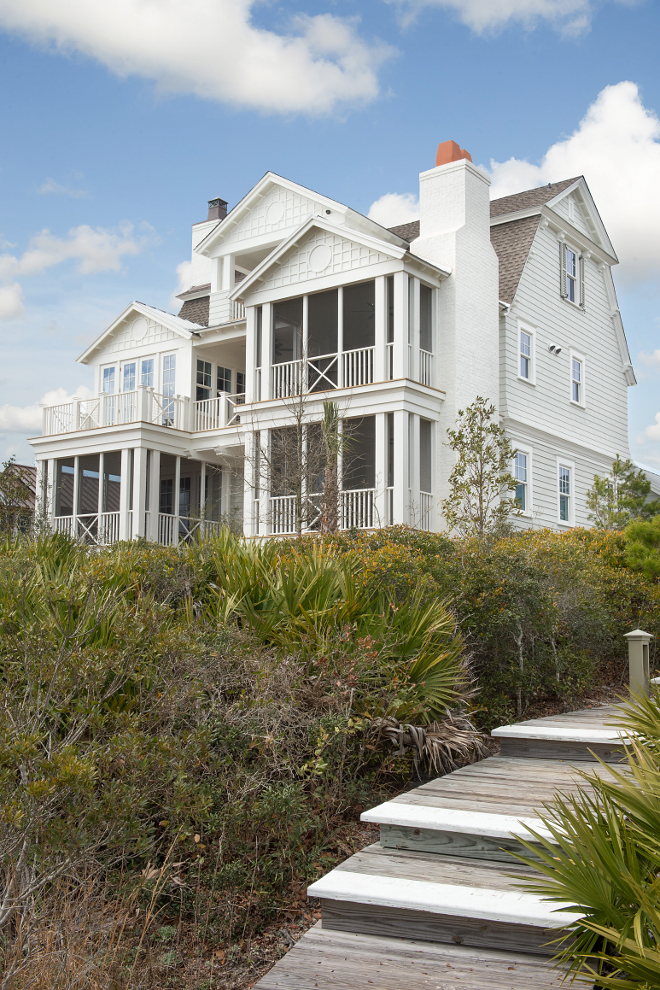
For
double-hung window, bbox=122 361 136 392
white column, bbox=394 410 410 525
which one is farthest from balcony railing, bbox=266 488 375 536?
double-hung window, bbox=122 361 136 392

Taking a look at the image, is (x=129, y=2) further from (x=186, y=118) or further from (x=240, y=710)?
(x=240, y=710)

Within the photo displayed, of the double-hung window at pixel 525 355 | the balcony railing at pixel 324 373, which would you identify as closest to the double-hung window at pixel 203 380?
the balcony railing at pixel 324 373

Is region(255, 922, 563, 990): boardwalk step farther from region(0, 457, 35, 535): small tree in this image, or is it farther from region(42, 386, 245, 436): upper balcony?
region(42, 386, 245, 436): upper balcony

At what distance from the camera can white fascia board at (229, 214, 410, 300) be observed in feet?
52.8

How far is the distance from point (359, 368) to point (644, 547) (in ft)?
26.3

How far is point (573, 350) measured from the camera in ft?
71.7

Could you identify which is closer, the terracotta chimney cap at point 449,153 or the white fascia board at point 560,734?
the white fascia board at point 560,734

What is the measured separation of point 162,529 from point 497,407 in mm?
8806

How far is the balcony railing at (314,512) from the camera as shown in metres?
15.7

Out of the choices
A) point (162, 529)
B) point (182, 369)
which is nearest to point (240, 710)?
point (162, 529)

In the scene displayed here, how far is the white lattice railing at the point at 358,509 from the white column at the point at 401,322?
8.17ft

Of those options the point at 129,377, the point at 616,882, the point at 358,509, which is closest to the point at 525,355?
the point at 358,509

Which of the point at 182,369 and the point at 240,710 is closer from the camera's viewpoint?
the point at 240,710

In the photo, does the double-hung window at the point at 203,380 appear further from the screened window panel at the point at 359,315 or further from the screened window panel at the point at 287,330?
the screened window panel at the point at 359,315
